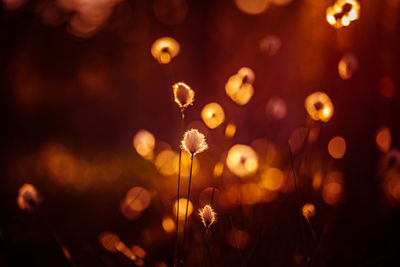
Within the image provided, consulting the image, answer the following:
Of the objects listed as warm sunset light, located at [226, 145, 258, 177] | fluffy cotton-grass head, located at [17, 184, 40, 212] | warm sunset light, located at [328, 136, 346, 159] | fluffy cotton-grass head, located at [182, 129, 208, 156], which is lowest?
fluffy cotton-grass head, located at [17, 184, 40, 212]

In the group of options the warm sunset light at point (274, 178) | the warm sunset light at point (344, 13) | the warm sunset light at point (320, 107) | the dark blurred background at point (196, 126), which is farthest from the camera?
the warm sunset light at point (274, 178)

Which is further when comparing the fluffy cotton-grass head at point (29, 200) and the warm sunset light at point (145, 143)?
the warm sunset light at point (145, 143)

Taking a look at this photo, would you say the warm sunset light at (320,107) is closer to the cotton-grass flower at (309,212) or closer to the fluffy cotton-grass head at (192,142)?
the cotton-grass flower at (309,212)

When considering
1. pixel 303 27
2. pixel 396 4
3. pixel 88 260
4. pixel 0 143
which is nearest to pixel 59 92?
pixel 0 143

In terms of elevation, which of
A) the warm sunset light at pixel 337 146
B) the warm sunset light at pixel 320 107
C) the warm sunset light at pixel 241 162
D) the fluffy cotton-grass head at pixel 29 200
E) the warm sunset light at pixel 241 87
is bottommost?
the fluffy cotton-grass head at pixel 29 200

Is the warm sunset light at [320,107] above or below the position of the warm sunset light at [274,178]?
below

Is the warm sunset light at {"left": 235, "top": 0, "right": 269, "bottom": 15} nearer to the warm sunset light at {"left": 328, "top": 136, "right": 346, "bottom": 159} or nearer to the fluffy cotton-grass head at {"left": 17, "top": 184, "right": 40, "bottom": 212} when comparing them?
the warm sunset light at {"left": 328, "top": 136, "right": 346, "bottom": 159}

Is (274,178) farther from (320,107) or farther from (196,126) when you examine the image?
(320,107)

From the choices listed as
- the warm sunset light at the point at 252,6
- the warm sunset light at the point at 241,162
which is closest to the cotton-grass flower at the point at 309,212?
the warm sunset light at the point at 241,162

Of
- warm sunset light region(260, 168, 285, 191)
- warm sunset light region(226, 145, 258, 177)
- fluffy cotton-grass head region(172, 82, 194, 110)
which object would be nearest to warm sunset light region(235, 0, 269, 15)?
warm sunset light region(260, 168, 285, 191)

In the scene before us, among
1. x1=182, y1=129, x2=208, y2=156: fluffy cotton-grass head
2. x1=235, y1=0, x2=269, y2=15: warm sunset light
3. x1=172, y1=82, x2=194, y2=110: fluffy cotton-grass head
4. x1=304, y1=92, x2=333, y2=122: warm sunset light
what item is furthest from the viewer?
x1=235, y1=0, x2=269, y2=15: warm sunset light
